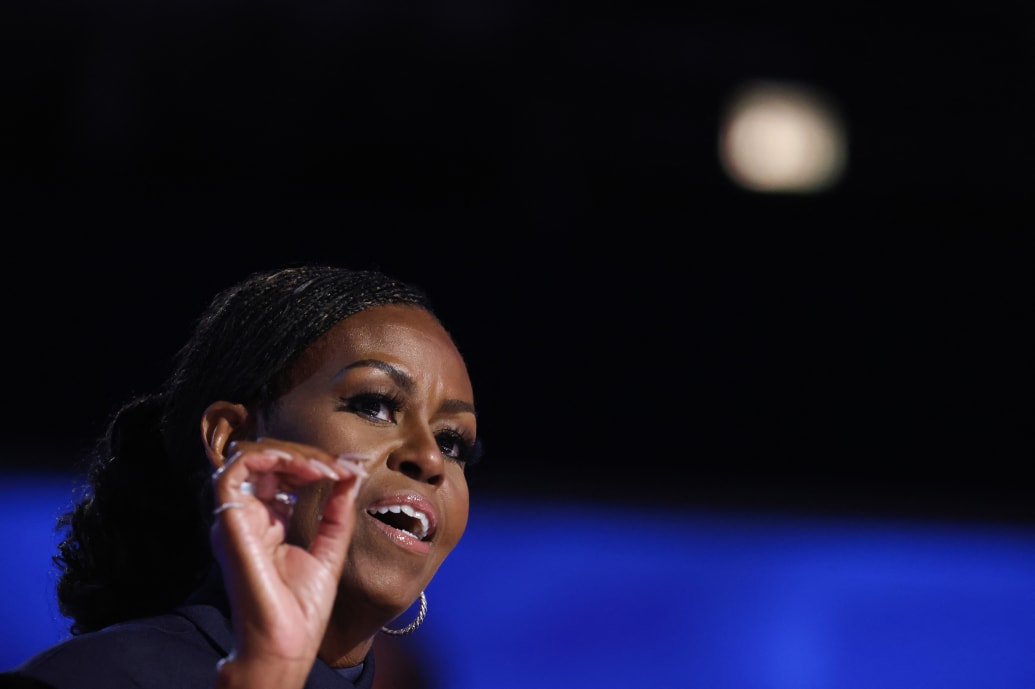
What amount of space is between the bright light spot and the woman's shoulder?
8.42 feet

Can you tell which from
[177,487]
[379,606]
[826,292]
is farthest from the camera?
[826,292]

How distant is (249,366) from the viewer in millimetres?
1615

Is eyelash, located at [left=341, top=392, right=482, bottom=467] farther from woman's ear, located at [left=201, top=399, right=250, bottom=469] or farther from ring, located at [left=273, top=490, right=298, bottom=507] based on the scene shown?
ring, located at [left=273, top=490, right=298, bottom=507]

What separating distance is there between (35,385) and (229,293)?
54.7 inches

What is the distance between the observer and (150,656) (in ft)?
4.49

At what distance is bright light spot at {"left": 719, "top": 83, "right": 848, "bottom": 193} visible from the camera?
374 centimetres

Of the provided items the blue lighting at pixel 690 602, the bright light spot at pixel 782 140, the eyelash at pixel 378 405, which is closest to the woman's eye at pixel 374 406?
the eyelash at pixel 378 405

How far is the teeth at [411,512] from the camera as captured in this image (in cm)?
150

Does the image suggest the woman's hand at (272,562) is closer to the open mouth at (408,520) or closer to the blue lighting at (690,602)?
the open mouth at (408,520)

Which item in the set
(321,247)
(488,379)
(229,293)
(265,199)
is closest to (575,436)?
(488,379)

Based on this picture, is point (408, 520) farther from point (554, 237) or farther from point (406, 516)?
point (554, 237)

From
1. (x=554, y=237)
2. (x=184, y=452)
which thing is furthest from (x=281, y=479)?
(x=554, y=237)

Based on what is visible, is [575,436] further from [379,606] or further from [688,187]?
[379,606]

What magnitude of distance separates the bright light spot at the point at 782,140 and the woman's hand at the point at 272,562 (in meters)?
2.64
